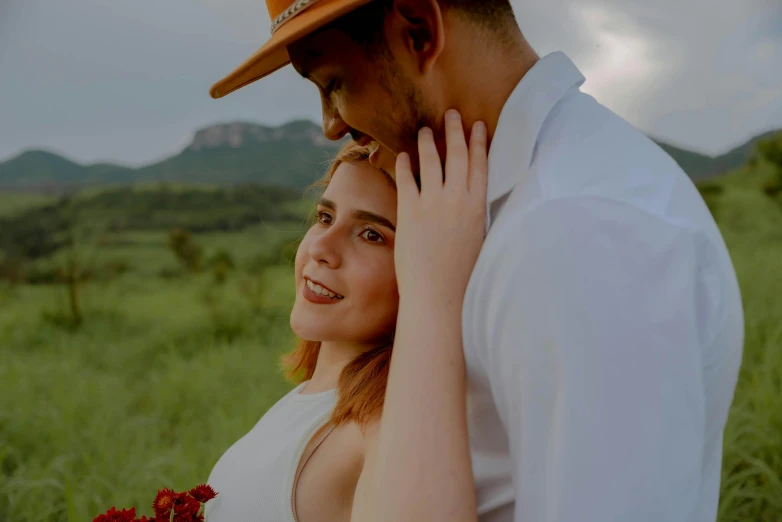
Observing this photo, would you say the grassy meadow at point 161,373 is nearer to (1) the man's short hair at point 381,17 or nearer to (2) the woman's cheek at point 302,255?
(2) the woman's cheek at point 302,255

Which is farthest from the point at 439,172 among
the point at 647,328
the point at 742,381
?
the point at 742,381

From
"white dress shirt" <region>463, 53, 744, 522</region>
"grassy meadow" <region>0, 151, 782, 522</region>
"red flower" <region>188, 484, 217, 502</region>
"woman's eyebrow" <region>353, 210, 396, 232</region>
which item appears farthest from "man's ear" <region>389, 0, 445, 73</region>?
"grassy meadow" <region>0, 151, 782, 522</region>

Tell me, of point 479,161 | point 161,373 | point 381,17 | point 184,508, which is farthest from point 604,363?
point 161,373

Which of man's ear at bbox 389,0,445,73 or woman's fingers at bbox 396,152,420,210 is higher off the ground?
man's ear at bbox 389,0,445,73

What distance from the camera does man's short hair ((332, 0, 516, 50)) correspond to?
1.11 metres

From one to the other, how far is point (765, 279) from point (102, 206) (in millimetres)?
8474

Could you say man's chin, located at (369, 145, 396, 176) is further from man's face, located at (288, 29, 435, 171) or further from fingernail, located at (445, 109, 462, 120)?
fingernail, located at (445, 109, 462, 120)

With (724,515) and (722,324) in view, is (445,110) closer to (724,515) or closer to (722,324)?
(722,324)

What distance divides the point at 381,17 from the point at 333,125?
11.3 inches

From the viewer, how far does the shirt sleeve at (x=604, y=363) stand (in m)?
0.81

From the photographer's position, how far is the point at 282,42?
112 cm

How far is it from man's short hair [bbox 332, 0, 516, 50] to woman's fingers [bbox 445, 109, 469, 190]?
0.17m

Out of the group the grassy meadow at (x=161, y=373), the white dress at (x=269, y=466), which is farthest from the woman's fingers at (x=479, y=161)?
the grassy meadow at (x=161, y=373)

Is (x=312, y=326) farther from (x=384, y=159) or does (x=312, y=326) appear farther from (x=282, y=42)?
(x=282, y=42)
